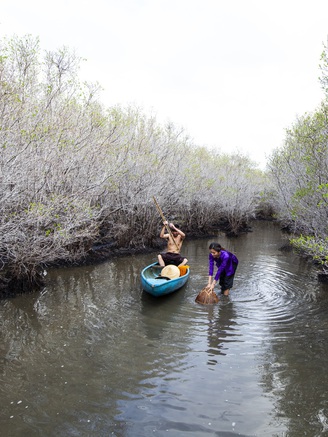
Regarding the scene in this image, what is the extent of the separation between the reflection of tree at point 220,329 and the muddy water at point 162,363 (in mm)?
22

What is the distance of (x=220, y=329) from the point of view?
21.8ft

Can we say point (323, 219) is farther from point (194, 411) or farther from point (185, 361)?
point (194, 411)

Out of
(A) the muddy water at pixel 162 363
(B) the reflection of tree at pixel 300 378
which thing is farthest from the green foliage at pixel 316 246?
(B) the reflection of tree at pixel 300 378

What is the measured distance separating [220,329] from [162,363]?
187 centimetres

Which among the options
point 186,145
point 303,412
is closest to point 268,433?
point 303,412

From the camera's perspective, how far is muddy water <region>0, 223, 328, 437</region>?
384 cm

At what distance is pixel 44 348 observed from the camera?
560 cm

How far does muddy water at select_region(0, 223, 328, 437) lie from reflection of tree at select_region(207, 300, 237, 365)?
2cm

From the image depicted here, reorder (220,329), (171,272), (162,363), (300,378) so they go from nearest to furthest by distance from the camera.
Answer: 1. (300,378)
2. (162,363)
3. (220,329)
4. (171,272)

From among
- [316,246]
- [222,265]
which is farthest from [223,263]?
[316,246]

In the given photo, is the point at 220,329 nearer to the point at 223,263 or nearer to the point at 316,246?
the point at 223,263

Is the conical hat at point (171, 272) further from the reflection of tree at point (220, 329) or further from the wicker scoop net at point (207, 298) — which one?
the reflection of tree at point (220, 329)

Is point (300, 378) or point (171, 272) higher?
point (171, 272)

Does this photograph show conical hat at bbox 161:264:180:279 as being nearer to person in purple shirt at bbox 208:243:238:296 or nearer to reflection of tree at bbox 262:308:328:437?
person in purple shirt at bbox 208:243:238:296
